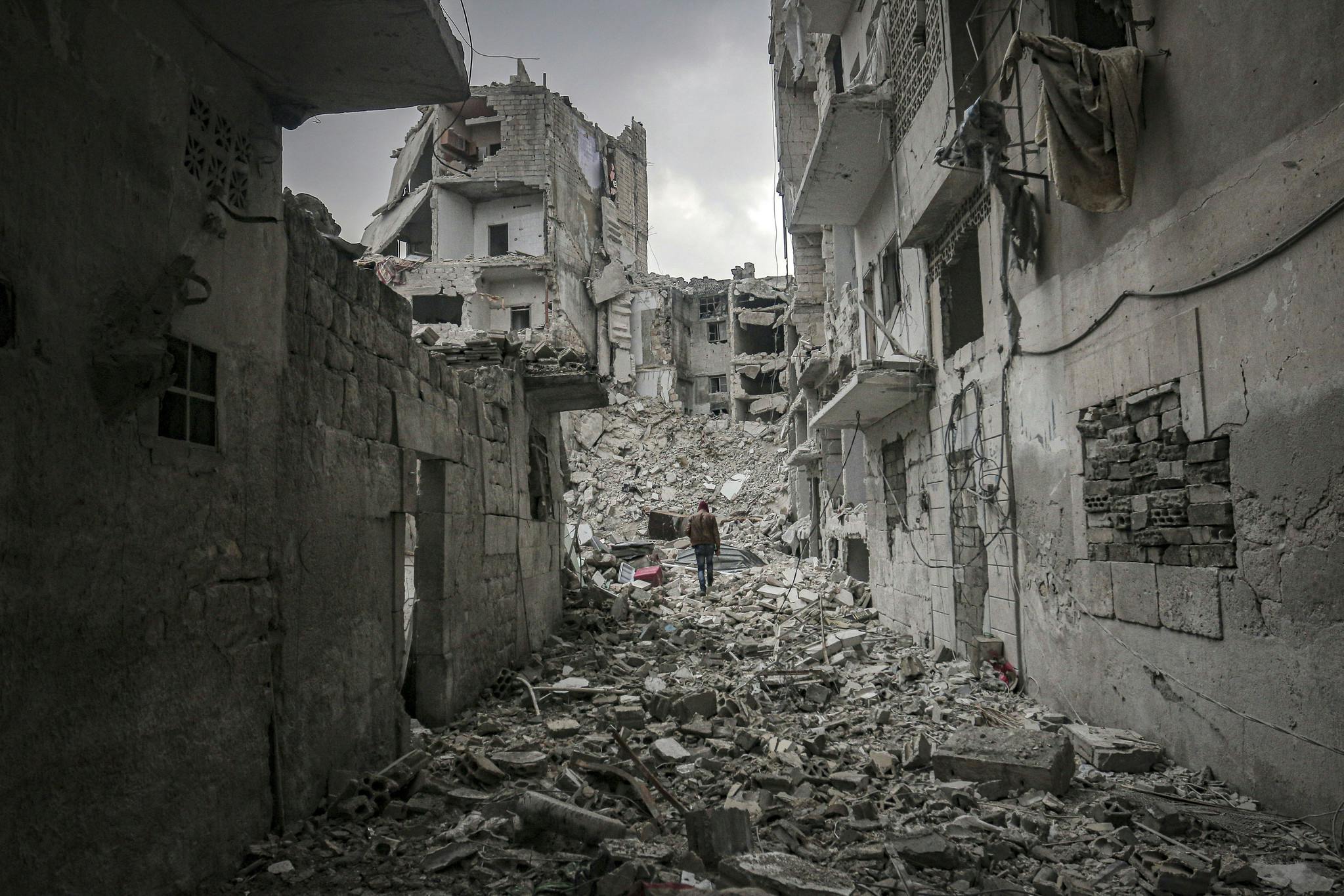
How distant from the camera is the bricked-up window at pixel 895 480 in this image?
1121cm

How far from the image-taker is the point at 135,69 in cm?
325

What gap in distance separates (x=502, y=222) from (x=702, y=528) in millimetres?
22014

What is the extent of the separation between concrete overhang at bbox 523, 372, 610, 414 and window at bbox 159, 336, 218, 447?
598 cm

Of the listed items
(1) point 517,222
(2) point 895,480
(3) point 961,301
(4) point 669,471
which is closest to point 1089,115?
(3) point 961,301

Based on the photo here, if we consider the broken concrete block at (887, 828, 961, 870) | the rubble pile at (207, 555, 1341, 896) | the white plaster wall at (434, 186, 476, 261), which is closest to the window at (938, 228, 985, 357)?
the rubble pile at (207, 555, 1341, 896)

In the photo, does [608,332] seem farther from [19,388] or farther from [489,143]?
[19,388]

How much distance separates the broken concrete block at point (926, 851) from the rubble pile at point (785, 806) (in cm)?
1

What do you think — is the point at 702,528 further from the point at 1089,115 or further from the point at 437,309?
the point at 437,309

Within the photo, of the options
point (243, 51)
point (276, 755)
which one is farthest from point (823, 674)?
point (243, 51)

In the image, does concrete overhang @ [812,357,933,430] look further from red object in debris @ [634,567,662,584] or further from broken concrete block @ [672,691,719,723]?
red object in debris @ [634,567,662,584]

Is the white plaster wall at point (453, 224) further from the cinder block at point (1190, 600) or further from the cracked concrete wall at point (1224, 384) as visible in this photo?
the cinder block at point (1190, 600)

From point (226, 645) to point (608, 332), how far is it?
33157 millimetres

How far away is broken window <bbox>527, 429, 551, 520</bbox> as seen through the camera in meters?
9.85

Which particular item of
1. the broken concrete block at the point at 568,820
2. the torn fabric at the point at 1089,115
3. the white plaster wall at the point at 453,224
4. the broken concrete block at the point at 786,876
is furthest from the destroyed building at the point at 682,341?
the broken concrete block at the point at 786,876
